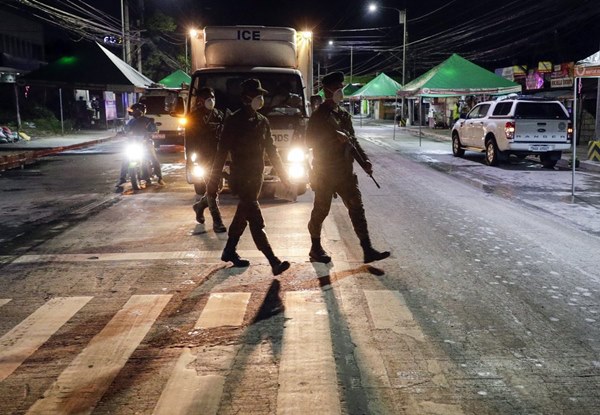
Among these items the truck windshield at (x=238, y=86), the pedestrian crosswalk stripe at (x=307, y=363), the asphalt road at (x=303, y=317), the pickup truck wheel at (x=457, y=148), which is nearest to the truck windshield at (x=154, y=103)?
the pickup truck wheel at (x=457, y=148)

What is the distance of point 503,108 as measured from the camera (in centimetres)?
1906

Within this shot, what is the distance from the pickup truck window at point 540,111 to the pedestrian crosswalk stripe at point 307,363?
1433 cm

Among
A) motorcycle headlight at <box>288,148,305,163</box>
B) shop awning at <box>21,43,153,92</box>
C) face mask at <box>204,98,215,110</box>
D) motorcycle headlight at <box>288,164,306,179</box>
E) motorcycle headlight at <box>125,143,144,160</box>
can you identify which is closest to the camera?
face mask at <box>204,98,215,110</box>

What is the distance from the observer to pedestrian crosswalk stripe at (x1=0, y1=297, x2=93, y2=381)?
4.61m

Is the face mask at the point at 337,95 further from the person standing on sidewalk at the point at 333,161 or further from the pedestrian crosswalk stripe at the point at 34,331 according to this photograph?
the pedestrian crosswalk stripe at the point at 34,331

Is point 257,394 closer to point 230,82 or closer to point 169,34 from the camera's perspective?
point 230,82

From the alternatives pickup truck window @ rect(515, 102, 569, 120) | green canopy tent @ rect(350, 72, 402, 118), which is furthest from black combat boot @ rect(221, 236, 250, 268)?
green canopy tent @ rect(350, 72, 402, 118)

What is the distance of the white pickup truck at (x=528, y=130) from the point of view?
18.0 m

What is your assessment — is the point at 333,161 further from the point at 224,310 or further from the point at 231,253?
the point at 224,310

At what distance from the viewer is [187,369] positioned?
4.38 meters

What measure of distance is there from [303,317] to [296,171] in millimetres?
5965

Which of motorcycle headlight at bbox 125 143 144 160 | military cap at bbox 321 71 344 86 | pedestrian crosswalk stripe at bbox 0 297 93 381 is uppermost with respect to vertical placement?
military cap at bbox 321 71 344 86

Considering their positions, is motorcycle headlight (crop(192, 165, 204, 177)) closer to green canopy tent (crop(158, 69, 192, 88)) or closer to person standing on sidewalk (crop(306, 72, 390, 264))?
person standing on sidewalk (crop(306, 72, 390, 264))

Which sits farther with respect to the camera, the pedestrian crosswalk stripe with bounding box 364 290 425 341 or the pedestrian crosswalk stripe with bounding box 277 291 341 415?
the pedestrian crosswalk stripe with bounding box 364 290 425 341
